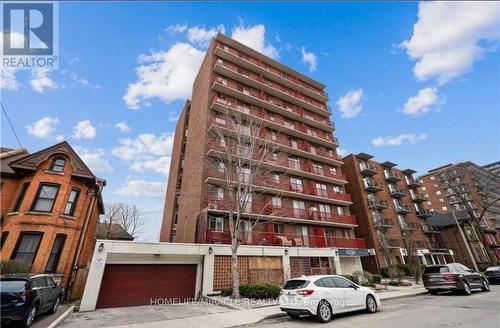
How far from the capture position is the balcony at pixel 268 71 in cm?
2916

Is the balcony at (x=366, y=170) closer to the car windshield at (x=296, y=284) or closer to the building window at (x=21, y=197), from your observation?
the car windshield at (x=296, y=284)

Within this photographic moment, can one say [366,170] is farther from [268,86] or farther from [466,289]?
[466,289]

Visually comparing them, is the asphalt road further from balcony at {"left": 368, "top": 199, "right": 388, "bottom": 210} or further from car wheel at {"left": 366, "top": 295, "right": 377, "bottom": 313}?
balcony at {"left": 368, "top": 199, "right": 388, "bottom": 210}

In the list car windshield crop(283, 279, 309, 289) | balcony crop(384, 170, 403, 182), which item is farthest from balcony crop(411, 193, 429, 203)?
car windshield crop(283, 279, 309, 289)

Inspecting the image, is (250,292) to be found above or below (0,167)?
below

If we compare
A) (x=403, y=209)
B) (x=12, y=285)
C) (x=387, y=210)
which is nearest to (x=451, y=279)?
(x=12, y=285)

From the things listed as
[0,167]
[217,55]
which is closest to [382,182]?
[217,55]

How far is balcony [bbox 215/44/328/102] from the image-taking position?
29156mm

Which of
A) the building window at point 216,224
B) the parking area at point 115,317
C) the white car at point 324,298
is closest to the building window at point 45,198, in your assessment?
the parking area at point 115,317

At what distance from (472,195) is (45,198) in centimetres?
8150

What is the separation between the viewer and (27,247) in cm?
1506

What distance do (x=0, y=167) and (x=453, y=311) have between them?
27183 millimetres

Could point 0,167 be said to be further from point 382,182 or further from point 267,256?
point 382,182

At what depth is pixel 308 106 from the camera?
34625mm
